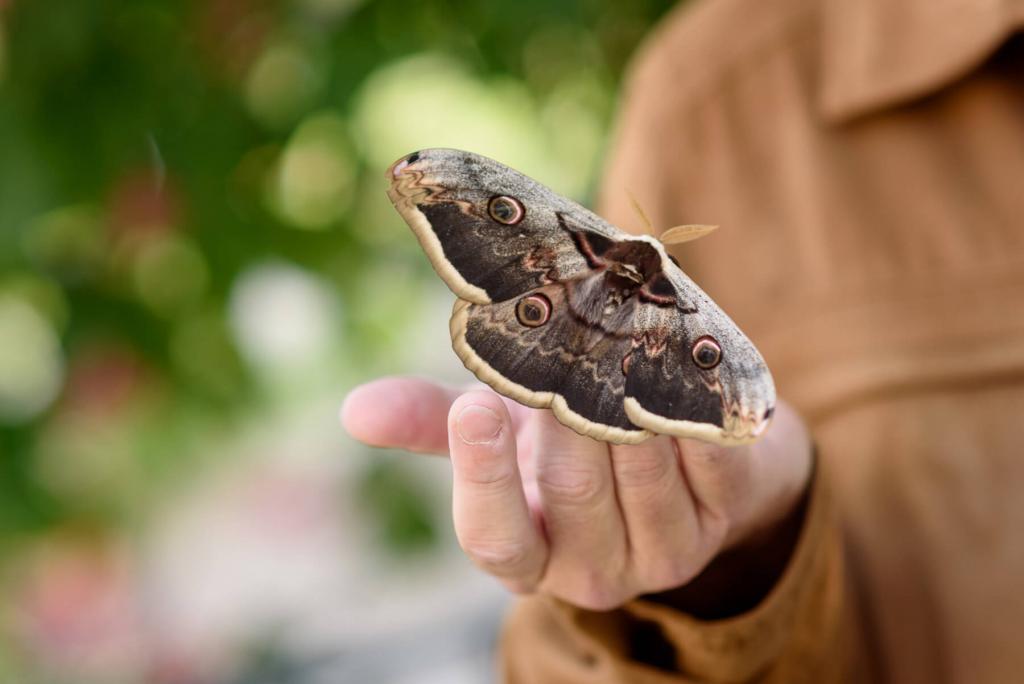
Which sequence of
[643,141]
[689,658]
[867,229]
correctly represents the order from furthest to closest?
1. [643,141]
2. [867,229]
3. [689,658]

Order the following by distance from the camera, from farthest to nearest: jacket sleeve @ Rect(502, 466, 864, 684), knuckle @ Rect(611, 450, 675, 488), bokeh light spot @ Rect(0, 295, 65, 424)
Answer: bokeh light spot @ Rect(0, 295, 65, 424) < jacket sleeve @ Rect(502, 466, 864, 684) < knuckle @ Rect(611, 450, 675, 488)

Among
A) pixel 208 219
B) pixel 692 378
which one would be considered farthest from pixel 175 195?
pixel 692 378

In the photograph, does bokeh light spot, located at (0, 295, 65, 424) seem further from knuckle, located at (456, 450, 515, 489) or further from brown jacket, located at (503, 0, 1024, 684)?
knuckle, located at (456, 450, 515, 489)

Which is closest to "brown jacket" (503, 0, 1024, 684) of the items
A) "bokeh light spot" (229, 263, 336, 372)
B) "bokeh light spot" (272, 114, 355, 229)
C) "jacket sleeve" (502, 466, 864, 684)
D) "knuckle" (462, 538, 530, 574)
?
"jacket sleeve" (502, 466, 864, 684)

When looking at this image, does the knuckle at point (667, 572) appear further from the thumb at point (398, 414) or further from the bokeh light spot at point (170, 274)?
the bokeh light spot at point (170, 274)

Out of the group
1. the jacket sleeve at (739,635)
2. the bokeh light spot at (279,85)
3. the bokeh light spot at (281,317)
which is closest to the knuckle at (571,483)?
the jacket sleeve at (739,635)

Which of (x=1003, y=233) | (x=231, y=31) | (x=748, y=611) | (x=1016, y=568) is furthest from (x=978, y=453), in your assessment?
(x=231, y=31)

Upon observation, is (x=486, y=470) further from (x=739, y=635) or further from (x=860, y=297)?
(x=860, y=297)

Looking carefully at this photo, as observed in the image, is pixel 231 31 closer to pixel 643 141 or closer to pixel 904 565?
pixel 643 141
